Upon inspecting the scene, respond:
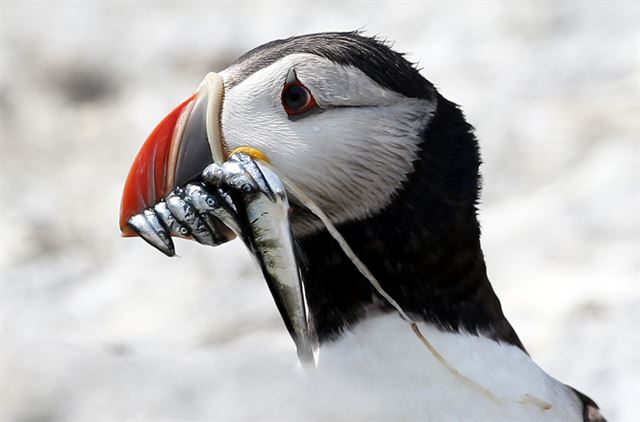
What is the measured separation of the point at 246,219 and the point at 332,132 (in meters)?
0.24

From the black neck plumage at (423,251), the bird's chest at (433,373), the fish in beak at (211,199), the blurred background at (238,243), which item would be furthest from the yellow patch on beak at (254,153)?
the blurred background at (238,243)

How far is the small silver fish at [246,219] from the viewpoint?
2.15 metres

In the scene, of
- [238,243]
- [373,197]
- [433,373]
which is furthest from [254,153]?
[238,243]

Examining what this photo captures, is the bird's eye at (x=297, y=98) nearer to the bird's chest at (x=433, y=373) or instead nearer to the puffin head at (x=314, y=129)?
the puffin head at (x=314, y=129)

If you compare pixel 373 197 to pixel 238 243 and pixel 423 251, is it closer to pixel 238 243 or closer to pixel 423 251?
pixel 423 251

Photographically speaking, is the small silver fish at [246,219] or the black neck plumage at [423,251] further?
the black neck plumage at [423,251]

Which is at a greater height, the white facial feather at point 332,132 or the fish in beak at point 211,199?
the white facial feather at point 332,132

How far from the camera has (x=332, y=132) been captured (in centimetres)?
225

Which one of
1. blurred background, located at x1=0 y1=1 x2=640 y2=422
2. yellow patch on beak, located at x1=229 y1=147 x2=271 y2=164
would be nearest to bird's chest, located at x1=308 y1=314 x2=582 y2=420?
yellow patch on beak, located at x1=229 y1=147 x2=271 y2=164

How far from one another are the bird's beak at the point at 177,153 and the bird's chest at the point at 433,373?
1.44 ft

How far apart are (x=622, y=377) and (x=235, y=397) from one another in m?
2.45

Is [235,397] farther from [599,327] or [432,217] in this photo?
[599,327]

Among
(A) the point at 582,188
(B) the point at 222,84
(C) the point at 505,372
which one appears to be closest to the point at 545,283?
(A) the point at 582,188

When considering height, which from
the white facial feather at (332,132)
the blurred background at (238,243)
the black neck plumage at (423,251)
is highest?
the white facial feather at (332,132)
